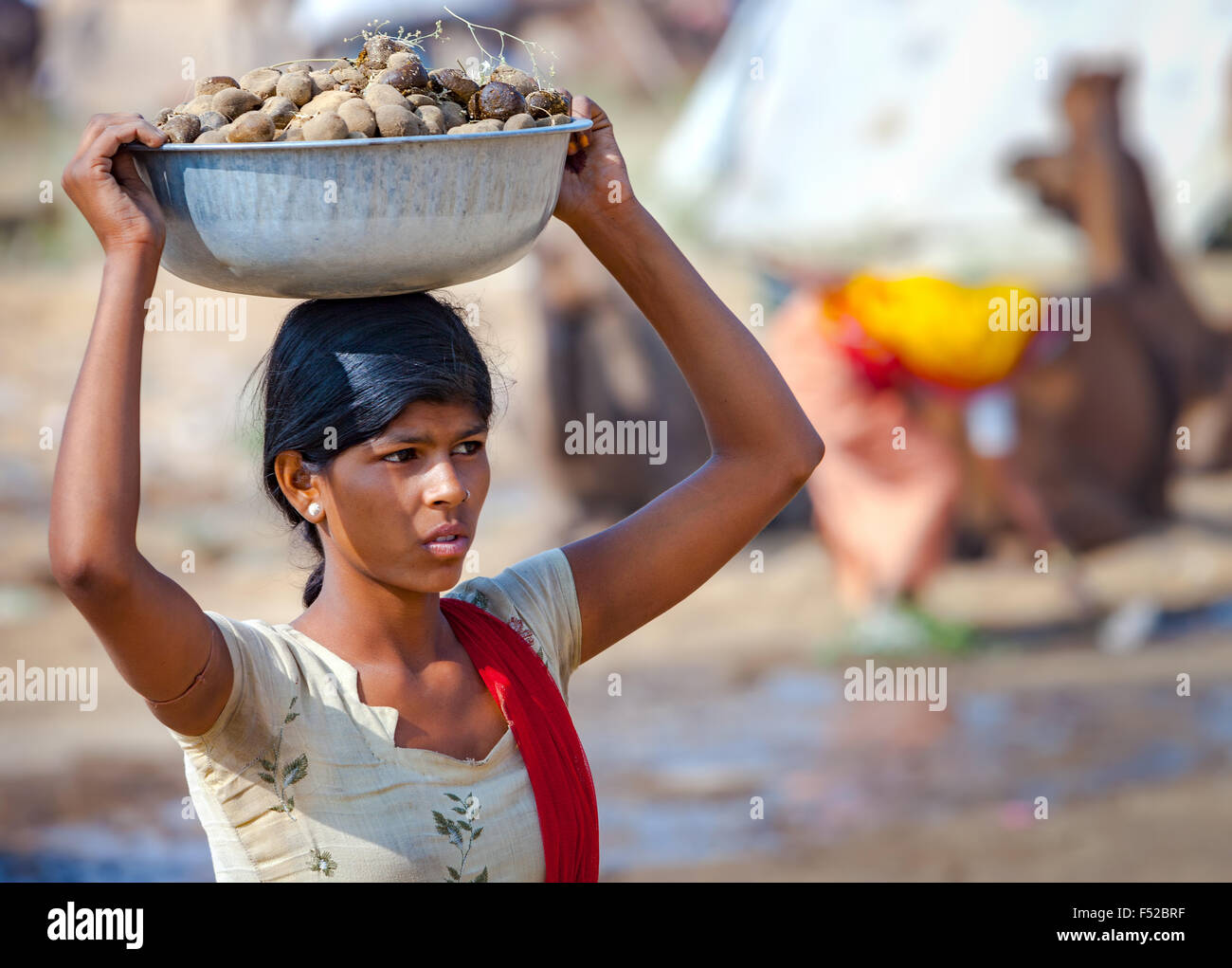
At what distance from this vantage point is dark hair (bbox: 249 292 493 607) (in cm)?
167

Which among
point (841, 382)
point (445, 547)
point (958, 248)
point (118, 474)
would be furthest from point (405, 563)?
point (958, 248)

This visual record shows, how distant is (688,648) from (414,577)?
19.3 ft

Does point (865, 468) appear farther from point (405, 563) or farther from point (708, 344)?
point (405, 563)

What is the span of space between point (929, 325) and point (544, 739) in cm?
579

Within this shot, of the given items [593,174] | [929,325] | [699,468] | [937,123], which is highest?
[937,123]

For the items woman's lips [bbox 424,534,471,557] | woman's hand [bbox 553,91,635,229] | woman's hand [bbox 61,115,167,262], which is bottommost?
woman's lips [bbox 424,534,471,557]

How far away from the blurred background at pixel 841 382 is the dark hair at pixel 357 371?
460cm

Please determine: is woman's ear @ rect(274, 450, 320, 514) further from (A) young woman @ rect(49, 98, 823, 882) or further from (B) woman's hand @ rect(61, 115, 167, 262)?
(B) woman's hand @ rect(61, 115, 167, 262)

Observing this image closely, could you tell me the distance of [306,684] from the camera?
1.70 meters

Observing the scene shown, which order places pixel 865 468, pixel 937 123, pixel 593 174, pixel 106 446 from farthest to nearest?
pixel 937 123, pixel 865 468, pixel 593 174, pixel 106 446

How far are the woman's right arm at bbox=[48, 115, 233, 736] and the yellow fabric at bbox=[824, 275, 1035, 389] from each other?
5.98 meters

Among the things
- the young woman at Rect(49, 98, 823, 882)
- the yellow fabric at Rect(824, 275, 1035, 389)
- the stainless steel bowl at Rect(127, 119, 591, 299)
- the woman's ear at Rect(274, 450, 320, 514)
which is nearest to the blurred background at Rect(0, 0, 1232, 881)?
the yellow fabric at Rect(824, 275, 1035, 389)

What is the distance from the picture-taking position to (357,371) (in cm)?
168

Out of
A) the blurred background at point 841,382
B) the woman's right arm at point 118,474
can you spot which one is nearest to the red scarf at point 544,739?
the woman's right arm at point 118,474
